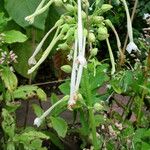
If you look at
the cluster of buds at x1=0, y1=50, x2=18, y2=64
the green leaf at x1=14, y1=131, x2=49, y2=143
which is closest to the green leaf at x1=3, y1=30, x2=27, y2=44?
the cluster of buds at x1=0, y1=50, x2=18, y2=64

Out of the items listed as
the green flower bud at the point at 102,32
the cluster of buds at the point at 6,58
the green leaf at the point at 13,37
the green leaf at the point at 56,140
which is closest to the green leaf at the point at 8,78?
the cluster of buds at the point at 6,58

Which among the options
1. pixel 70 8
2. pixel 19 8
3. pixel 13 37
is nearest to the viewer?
pixel 70 8

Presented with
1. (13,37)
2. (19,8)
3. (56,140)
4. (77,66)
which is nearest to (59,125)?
(56,140)

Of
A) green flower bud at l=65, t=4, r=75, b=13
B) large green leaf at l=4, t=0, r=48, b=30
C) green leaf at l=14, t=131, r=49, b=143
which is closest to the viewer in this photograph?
green flower bud at l=65, t=4, r=75, b=13

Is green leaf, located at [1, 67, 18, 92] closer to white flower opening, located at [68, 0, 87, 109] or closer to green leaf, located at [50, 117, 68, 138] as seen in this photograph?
green leaf, located at [50, 117, 68, 138]

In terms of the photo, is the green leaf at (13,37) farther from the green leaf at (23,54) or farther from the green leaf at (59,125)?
the green leaf at (23,54)

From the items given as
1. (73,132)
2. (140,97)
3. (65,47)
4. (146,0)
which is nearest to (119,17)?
(146,0)

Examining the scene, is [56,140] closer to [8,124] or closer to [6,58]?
[8,124]

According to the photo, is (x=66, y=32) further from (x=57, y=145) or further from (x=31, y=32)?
(x=31, y=32)
